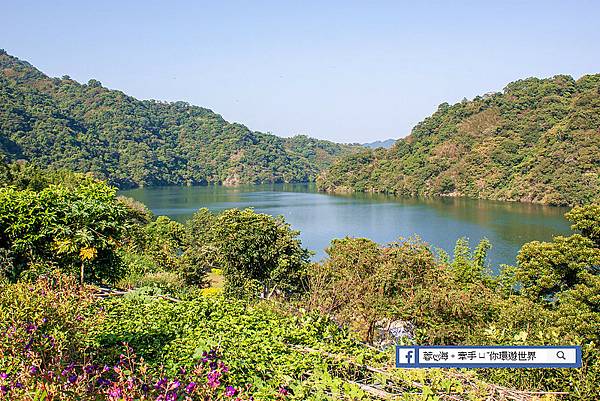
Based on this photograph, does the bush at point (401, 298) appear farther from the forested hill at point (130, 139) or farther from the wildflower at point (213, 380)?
the forested hill at point (130, 139)

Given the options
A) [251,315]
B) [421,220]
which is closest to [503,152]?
[421,220]

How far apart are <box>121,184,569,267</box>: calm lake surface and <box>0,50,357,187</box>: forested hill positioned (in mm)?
23591

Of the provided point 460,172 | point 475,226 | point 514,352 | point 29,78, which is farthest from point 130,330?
point 29,78

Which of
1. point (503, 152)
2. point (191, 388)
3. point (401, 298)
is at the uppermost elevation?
point (503, 152)

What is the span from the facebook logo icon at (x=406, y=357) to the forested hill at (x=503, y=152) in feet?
170

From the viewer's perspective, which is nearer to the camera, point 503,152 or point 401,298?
point 401,298

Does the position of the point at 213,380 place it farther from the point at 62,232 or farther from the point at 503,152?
the point at 503,152

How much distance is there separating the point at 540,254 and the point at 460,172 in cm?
5884

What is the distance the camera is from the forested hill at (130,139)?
74.4 metres

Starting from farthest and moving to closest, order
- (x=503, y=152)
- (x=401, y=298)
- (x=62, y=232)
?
(x=503, y=152), (x=401, y=298), (x=62, y=232)

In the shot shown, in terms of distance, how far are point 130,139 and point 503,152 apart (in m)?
73.0

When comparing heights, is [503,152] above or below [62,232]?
above

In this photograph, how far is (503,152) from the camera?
219 feet

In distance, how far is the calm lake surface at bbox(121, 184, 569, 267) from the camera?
3222 cm
